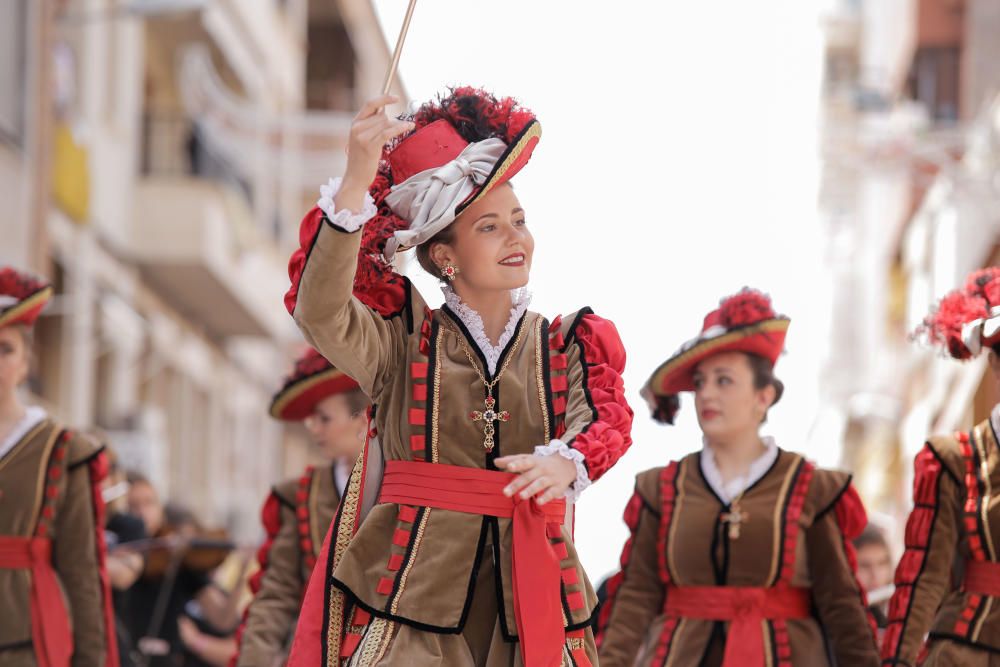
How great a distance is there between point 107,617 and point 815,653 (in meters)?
2.64

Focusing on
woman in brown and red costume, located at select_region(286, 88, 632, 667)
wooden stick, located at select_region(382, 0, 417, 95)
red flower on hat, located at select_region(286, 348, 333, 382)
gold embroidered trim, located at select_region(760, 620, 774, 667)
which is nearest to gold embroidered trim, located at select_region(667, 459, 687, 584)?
gold embroidered trim, located at select_region(760, 620, 774, 667)

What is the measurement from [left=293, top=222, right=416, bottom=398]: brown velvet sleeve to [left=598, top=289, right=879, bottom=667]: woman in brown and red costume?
2.34 meters

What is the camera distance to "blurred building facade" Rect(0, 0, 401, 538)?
17.6 metres

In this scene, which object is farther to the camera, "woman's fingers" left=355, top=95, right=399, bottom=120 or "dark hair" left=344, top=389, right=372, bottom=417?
"dark hair" left=344, top=389, right=372, bottom=417

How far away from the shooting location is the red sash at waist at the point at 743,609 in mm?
7039

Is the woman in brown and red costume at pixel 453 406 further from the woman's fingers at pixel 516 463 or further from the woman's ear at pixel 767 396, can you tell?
the woman's ear at pixel 767 396

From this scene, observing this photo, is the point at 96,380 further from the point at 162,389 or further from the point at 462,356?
the point at 462,356

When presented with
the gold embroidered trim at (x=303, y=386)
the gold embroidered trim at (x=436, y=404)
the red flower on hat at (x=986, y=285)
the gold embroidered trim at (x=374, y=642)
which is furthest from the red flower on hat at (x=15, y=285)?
the red flower on hat at (x=986, y=285)

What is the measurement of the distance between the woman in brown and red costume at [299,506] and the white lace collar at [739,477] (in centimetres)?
131

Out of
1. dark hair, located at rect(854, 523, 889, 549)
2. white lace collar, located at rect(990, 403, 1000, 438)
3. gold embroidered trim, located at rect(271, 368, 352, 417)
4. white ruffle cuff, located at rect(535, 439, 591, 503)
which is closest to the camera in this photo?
white ruffle cuff, located at rect(535, 439, 591, 503)

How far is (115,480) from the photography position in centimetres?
1163

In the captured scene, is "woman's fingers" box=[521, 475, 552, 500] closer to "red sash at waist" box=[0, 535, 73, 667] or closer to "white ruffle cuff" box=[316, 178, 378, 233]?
"white ruffle cuff" box=[316, 178, 378, 233]

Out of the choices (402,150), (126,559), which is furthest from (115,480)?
(402,150)

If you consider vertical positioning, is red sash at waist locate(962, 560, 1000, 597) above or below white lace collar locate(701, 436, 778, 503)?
below
